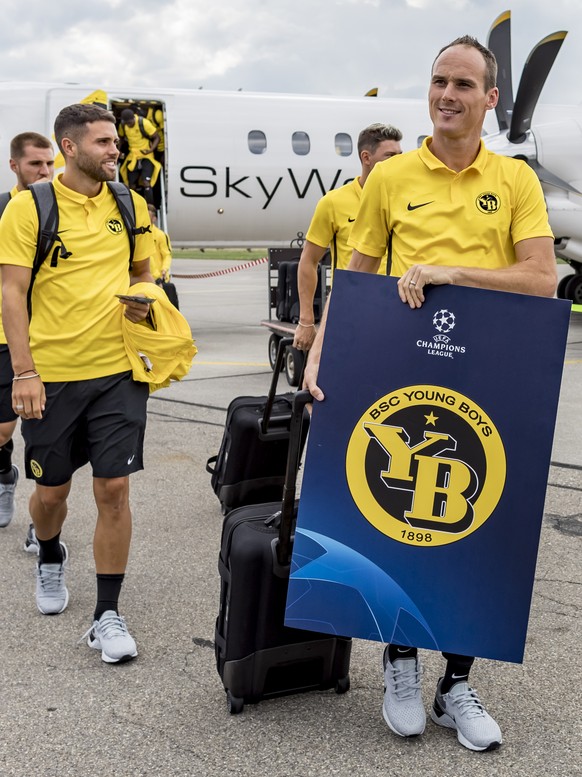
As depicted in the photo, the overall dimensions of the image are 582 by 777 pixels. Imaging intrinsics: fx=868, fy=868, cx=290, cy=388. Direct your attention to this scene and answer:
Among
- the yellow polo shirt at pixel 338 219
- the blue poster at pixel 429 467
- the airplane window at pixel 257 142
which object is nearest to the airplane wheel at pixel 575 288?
the airplane window at pixel 257 142

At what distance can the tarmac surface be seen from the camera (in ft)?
8.73

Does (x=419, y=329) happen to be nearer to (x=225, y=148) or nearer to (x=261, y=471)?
(x=261, y=471)

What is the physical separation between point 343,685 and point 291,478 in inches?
33.7

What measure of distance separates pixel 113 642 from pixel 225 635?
66 centimetres

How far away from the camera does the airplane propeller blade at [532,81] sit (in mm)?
12594

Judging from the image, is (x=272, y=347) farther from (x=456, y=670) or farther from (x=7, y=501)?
(x=456, y=670)

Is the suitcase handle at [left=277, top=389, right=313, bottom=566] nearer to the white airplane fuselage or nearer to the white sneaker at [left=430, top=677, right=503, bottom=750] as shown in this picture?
the white sneaker at [left=430, top=677, right=503, bottom=750]

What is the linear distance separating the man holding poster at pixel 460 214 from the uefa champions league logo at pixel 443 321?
0.38ft

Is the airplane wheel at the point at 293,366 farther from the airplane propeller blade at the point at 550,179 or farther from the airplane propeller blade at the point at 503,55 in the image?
the airplane propeller blade at the point at 503,55

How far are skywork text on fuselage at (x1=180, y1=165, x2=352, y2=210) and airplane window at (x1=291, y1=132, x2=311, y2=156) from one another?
0.36 meters

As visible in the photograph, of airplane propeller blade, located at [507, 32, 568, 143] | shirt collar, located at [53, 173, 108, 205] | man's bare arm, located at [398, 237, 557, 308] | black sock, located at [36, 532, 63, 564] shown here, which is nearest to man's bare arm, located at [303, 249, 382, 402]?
man's bare arm, located at [398, 237, 557, 308]

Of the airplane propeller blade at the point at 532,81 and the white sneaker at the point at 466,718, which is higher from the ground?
the airplane propeller blade at the point at 532,81

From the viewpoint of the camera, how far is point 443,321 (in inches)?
99.5

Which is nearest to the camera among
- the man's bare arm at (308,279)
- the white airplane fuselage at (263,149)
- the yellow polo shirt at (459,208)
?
the yellow polo shirt at (459,208)
